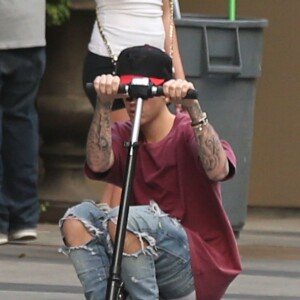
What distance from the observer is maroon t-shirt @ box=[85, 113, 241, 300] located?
14.9ft

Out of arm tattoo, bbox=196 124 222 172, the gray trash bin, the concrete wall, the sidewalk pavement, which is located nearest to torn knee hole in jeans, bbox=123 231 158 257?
arm tattoo, bbox=196 124 222 172

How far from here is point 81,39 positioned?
7590 millimetres

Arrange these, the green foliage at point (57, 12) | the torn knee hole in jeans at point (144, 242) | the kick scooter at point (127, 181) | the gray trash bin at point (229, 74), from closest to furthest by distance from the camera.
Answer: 1. the kick scooter at point (127, 181)
2. the torn knee hole in jeans at point (144, 242)
3. the gray trash bin at point (229, 74)
4. the green foliage at point (57, 12)

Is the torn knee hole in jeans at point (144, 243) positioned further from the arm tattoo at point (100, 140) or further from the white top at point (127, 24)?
the white top at point (127, 24)

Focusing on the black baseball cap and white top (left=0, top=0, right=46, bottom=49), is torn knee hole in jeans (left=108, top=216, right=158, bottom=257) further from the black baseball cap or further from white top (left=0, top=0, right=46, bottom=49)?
white top (left=0, top=0, right=46, bottom=49)

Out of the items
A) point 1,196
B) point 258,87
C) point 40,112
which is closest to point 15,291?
point 1,196

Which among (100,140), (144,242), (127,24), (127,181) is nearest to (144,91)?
(127,181)

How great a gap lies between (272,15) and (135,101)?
4.43 meters

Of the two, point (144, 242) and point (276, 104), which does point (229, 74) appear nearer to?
point (276, 104)

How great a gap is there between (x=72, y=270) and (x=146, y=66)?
86.8 inches

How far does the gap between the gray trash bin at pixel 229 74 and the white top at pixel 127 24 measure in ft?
2.73

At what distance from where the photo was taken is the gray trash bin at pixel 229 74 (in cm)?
698

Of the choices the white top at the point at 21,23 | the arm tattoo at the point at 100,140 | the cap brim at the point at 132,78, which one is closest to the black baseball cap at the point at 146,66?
the cap brim at the point at 132,78

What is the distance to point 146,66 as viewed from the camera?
175 inches
